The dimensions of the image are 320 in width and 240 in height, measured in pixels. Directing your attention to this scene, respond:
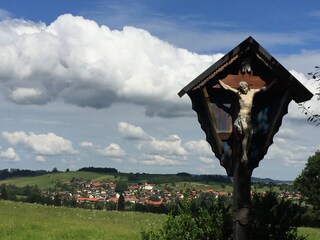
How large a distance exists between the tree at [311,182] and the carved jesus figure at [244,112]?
50047mm

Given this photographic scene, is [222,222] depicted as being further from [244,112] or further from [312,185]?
[312,185]

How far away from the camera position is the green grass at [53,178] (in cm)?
14575

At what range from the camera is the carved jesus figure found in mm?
7480

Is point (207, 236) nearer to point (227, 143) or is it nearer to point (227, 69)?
point (227, 143)

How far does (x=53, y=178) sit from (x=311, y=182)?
344ft

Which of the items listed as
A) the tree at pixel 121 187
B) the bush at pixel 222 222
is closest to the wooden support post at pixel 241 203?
the bush at pixel 222 222

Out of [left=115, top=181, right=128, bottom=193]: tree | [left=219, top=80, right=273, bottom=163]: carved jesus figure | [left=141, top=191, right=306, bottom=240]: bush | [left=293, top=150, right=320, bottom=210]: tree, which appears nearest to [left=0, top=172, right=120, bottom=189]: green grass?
[left=115, top=181, right=128, bottom=193]: tree

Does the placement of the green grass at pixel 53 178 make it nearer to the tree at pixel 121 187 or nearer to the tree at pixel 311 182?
the tree at pixel 121 187

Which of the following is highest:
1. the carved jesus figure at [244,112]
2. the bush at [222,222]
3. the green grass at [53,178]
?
the green grass at [53,178]

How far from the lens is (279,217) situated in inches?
354

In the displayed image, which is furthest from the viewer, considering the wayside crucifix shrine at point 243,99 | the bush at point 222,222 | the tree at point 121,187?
the tree at point 121,187

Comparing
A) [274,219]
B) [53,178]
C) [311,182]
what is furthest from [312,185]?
[53,178]

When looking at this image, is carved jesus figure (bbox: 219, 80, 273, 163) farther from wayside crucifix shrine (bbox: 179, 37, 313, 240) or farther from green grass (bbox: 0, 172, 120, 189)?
green grass (bbox: 0, 172, 120, 189)

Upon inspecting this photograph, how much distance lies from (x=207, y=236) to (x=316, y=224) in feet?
158
